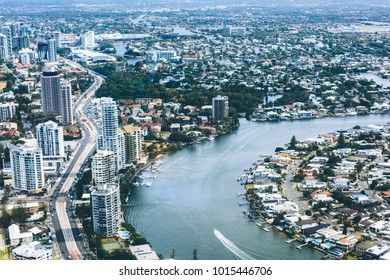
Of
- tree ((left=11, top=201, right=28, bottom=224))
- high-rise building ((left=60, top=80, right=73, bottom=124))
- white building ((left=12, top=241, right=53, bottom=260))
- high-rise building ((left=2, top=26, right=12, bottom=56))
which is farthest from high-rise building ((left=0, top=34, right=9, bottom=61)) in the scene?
white building ((left=12, top=241, right=53, bottom=260))

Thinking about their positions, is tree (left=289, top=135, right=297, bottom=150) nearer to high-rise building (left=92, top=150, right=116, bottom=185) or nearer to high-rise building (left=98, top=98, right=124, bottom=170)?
high-rise building (left=98, top=98, right=124, bottom=170)

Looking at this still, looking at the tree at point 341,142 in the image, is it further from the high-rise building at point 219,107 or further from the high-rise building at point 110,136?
the high-rise building at point 110,136

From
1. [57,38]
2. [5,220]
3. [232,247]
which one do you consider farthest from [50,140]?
[57,38]

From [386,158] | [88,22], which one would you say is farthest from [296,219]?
[88,22]

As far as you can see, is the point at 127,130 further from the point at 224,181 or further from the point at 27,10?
the point at 27,10

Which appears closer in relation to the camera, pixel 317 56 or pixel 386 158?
pixel 386 158

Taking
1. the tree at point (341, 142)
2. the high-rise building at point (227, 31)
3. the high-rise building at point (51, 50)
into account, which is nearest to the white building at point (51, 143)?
the tree at point (341, 142)
